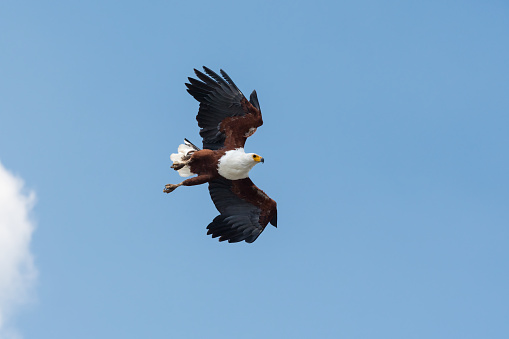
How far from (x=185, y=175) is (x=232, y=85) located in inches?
78.6

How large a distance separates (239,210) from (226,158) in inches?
55.0

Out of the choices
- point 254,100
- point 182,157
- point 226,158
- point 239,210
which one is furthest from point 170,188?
point 254,100

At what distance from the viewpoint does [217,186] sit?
15.8 metres

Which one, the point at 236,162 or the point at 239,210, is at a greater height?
the point at 236,162

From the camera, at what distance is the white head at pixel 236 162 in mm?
14922

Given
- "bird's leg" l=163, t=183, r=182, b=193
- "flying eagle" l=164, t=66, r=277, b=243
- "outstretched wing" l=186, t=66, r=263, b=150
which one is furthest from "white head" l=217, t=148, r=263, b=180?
"bird's leg" l=163, t=183, r=182, b=193

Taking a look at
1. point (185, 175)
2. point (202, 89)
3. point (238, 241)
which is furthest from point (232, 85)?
point (238, 241)

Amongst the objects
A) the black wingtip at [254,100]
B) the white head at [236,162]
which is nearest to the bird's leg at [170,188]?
the white head at [236,162]

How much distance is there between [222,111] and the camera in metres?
15.2

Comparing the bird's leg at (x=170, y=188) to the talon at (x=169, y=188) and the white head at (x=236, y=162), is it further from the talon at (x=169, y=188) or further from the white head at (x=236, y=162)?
the white head at (x=236, y=162)

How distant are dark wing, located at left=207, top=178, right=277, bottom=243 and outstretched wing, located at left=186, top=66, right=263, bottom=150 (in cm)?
91

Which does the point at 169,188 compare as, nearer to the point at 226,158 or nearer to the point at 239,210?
the point at 226,158

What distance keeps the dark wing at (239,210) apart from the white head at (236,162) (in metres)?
0.61

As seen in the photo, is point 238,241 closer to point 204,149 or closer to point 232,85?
point 204,149
